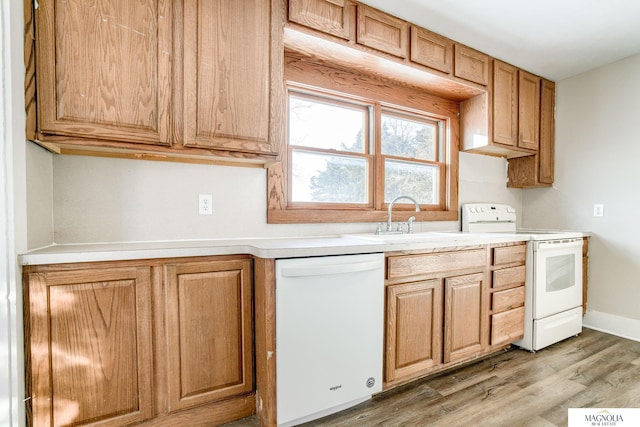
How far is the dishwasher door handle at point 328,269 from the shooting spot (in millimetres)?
1426

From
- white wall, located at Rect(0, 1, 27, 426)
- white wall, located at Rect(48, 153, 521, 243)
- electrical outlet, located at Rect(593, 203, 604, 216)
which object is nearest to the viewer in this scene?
white wall, located at Rect(0, 1, 27, 426)

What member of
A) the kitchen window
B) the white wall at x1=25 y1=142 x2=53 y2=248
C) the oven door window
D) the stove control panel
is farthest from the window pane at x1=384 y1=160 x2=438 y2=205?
the white wall at x1=25 y1=142 x2=53 y2=248

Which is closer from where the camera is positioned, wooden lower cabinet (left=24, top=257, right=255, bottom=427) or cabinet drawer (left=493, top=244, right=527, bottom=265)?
wooden lower cabinet (left=24, top=257, right=255, bottom=427)

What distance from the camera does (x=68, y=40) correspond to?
1.28 meters

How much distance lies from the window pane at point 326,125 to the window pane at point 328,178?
9 centimetres

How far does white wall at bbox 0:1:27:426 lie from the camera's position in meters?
1.10

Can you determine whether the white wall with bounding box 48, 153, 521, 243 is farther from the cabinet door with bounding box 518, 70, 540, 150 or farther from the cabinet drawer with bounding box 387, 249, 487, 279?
the cabinet door with bounding box 518, 70, 540, 150

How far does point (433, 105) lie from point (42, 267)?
2.85 metres

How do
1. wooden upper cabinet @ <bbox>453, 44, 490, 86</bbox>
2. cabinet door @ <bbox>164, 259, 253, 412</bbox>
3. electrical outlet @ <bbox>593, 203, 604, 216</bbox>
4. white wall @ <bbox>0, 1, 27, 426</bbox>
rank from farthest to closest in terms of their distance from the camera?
electrical outlet @ <bbox>593, 203, 604, 216</bbox> → wooden upper cabinet @ <bbox>453, 44, 490, 86</bbox> → cabinet door @ <bbox>164, 259, 253, 412</bbox> → white wall @ <bbox>0, 1, 27, 426</bbox>

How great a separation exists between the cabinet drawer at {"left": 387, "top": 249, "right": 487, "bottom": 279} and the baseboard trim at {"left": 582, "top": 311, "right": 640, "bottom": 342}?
1669 millimetres

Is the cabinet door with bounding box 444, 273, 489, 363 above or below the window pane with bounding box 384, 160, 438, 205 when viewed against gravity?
below

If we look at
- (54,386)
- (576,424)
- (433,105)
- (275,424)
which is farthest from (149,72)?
(576,424)

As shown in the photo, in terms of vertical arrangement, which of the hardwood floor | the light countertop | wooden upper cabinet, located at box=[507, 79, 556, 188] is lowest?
the hardwood floor

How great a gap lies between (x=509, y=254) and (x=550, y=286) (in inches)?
22.0
